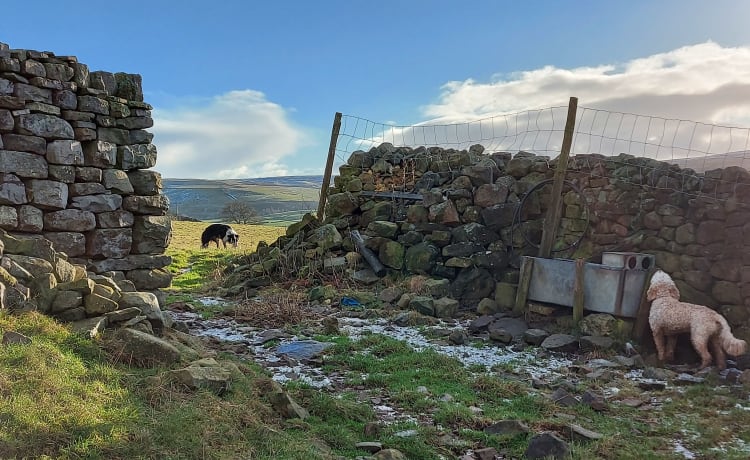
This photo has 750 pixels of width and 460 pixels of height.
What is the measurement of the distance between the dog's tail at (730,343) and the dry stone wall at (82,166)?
7462 mm

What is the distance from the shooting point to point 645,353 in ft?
24.6

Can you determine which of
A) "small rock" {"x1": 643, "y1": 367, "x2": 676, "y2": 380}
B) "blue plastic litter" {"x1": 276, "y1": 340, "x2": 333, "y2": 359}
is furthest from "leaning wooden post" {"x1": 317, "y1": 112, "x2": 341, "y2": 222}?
"small rock" {"x1": 643, "y1": 367, "x2": 676, "y2": 380}

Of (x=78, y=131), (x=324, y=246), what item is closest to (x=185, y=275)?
(x=324, y=246)

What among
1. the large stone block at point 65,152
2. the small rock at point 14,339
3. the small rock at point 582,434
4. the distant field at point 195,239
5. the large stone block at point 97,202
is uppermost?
the large stone block at point 65,152

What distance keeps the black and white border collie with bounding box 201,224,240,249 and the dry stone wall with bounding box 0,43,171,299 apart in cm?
1741

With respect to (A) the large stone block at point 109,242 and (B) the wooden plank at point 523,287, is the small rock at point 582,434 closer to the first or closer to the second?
(B) the wooden plank at point 523,287

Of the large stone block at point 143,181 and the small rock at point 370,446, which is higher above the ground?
the large stone block at point 143,181

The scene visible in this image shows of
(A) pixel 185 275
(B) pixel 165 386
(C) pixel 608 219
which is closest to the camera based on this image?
(B) pixel 165 386

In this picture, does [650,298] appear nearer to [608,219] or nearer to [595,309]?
[595,309]

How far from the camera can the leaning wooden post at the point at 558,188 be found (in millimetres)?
9453

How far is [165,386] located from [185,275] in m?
10.8

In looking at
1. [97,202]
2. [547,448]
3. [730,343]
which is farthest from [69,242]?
[730,343]

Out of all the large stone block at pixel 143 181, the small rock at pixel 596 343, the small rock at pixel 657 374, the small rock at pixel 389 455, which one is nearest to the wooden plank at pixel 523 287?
the small rock at pixel 596 343

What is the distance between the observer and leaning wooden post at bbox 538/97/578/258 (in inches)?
372
